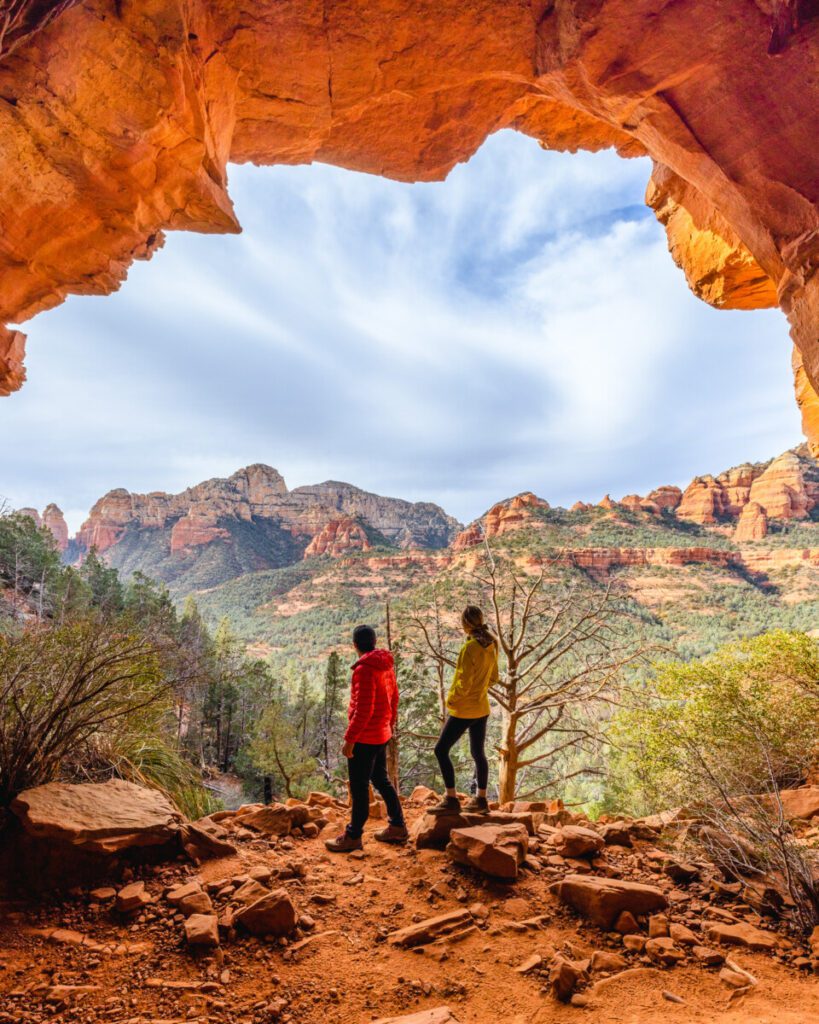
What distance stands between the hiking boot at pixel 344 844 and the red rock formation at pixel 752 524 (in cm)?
6782

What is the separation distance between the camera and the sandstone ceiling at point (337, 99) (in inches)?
159

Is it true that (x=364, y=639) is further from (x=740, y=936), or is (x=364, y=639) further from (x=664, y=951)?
(x=740, y=936)

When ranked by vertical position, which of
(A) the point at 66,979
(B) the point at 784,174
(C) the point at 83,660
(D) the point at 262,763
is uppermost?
(B) the point at 784,174

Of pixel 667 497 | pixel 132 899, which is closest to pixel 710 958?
pixel 132 899

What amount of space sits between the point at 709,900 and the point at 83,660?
4.49m

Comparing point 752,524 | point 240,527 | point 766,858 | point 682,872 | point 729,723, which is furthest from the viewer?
point 240,527

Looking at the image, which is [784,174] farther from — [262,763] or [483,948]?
[262,763]

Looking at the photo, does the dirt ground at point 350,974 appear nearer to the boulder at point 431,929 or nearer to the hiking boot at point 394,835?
the boulder at point 431,929

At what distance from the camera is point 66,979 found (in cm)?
212

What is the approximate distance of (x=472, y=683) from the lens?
12.9 feet

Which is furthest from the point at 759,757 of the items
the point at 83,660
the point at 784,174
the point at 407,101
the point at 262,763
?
the point at 262,763

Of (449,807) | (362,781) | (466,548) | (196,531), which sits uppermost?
(196,531)

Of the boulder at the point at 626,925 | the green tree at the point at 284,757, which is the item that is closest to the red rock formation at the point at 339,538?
the green tree at the point at 284,757

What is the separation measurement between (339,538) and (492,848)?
99322 mm
